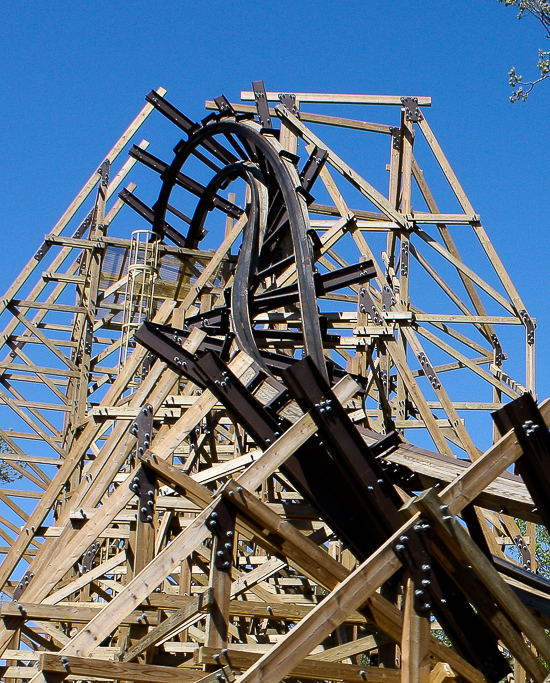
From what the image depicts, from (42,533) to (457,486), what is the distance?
18.9 ft

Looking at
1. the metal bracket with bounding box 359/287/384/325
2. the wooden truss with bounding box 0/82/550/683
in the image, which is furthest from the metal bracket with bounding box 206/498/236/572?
the metal bracket with bounding box 359/287/384/325

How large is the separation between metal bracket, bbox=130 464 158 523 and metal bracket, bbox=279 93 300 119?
8442 mm

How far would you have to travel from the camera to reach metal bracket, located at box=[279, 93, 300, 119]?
15258 millimetres

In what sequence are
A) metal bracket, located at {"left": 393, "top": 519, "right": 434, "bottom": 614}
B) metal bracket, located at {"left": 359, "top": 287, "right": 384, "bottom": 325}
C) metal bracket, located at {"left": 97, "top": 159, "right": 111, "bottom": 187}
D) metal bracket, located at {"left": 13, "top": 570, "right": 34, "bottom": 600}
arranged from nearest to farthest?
1. metal bracket, located at {"left": 393, "top": 519, "right": 434, "bottom": 614}
2. metal bracket, located at {"left": 13, "top": 570, "right": 34, "bottom": 600}
3. metal bracket, located at {"left": 359, "top": 287, "right": 384, "bottom": 325}
4. metal bracket, located at {"left": 97, "top": 159, "right": 111, "bottom": 187}

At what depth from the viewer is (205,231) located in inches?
655

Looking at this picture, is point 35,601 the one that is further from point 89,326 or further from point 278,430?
point 89,326

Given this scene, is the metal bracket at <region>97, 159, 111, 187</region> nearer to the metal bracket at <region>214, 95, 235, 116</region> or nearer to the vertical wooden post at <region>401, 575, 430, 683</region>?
the metal bracket at <region>214, 95, 235, 116</region>

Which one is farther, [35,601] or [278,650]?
[35,601]

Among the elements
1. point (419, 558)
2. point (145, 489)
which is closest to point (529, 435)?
point (419, 558)

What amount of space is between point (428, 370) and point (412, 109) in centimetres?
412

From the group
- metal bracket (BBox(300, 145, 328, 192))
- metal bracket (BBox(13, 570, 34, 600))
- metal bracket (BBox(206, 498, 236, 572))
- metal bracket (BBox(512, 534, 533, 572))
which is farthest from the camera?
metal bracket (BBox(300, 145, 328, 192))

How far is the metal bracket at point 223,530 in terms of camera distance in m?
6.50

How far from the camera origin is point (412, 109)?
14828 millimetres

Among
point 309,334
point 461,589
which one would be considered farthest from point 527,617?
point 309,334
